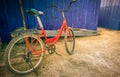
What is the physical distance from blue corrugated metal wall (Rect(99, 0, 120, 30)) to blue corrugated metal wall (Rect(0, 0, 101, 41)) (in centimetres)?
→ 233

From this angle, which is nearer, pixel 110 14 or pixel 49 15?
pixel 49 15

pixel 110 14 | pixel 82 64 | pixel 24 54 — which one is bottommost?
pixel 82 64

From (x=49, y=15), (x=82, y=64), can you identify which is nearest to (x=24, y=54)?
(x=82, y=64)

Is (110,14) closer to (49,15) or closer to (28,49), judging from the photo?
(49,15)

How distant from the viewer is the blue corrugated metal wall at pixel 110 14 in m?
7.12

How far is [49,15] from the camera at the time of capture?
4.89 metres

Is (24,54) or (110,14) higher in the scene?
(110,14)

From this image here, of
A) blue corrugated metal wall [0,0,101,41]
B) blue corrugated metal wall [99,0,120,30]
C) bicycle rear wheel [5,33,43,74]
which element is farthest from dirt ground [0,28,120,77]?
blue corrugated metal wall [99,0,120,30]

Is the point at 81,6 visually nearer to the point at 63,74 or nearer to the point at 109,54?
the point at 109,54

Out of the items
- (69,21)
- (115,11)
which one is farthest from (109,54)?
(115,11)

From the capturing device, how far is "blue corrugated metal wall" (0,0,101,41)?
4359 mm

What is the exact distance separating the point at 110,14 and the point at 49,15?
5.02 meters

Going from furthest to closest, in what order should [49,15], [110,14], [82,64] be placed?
[110,14]
[49,15]
[82,64]

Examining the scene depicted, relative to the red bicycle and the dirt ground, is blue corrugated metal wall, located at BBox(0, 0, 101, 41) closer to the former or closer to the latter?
the red bicycle
